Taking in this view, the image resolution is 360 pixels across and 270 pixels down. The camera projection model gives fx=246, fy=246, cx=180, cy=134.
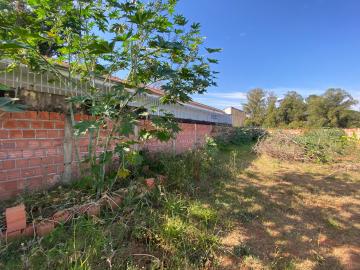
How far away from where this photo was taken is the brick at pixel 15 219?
1.92 m

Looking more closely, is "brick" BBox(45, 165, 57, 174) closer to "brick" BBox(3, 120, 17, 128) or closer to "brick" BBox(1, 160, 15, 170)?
"brick" BBox(1, 160, 15, 170)

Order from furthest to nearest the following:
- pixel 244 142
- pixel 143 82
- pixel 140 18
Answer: pixel 244 142 < pixel 143 82 < pixel 140 18

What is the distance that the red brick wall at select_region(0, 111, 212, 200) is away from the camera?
8.07ft

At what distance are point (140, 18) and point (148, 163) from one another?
2.54 meters

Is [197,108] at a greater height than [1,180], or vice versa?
[197,108]

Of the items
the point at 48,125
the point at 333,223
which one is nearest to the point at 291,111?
the point at 333,223

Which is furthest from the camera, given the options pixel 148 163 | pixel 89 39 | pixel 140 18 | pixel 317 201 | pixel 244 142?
pixel 244 142

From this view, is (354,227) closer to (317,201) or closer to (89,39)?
(317,201)

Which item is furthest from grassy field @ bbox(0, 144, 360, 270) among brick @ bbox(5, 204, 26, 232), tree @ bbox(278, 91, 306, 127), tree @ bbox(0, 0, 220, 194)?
tree @ bbox(278, 91, 306, 127)

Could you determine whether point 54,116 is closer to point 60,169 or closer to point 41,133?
point 41,133

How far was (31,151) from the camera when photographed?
2.69 metres

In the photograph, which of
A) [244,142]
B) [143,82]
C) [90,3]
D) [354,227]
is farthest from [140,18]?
[244,142]

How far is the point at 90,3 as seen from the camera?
2.39 metres

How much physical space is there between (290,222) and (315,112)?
32.4 metres
